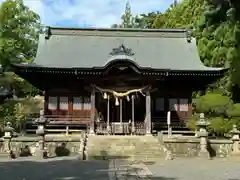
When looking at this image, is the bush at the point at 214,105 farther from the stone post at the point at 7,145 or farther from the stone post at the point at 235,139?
the stone post at the point at 7,145

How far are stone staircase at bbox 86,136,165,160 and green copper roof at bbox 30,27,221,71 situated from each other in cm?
636

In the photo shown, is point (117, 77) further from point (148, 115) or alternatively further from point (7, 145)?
point (7, 145)

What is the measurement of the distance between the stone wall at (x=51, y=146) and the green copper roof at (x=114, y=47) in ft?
20.7

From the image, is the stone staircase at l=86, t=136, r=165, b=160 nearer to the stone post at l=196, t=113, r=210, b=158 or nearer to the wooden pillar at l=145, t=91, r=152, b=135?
the wooden pillar at l=145, t=91, r=152, b=135

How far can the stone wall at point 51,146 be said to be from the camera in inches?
819

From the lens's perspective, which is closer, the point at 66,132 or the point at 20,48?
the point at 66,132

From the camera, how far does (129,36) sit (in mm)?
30281

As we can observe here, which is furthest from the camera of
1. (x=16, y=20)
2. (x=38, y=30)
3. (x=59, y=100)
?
(x=38, y=30)

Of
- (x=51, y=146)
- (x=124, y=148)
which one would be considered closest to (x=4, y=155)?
(x=51, y=146)

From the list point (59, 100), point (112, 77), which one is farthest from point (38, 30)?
point (112, 77)

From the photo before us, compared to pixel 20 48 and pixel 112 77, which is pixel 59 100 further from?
pixel 20 48

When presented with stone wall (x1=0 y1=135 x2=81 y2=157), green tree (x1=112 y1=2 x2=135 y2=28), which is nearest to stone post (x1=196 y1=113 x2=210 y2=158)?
stone wall (x1=0 y1=135 x2=81 y2=157)

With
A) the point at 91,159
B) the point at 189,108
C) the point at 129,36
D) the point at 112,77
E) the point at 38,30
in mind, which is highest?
the point at 38,30

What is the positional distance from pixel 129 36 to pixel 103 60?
3934mm
